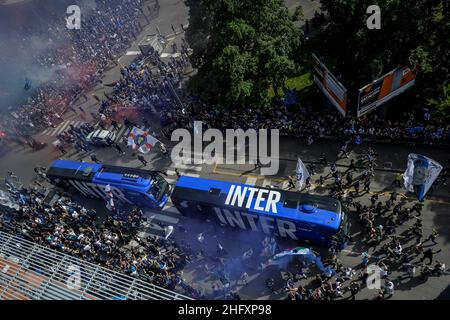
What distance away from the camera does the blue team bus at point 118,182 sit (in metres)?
30.5

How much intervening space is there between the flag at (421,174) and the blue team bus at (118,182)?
19.4 meters

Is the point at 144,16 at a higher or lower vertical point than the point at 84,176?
higher

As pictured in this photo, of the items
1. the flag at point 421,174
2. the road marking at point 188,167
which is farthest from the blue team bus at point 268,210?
the road marking at point 188,167

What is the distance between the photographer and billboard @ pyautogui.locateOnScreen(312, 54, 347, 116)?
1170 inches

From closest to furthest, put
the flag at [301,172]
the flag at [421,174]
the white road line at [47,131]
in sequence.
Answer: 1. the flag at [421,174]
2. the flag at [301,172]
3. the white road line at [47,131]

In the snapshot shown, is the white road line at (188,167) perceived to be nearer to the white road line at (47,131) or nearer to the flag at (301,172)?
the flag at (301,172)

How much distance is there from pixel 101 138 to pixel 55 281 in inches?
878

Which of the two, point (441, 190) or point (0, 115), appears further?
point (0, 115)

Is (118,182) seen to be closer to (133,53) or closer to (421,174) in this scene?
(421,174)

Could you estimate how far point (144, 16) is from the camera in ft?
199

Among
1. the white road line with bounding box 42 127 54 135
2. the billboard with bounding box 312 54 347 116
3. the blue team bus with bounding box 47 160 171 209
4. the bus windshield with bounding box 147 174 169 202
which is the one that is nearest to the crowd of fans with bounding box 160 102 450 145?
the billboard with bounding box 312 54 347 116
